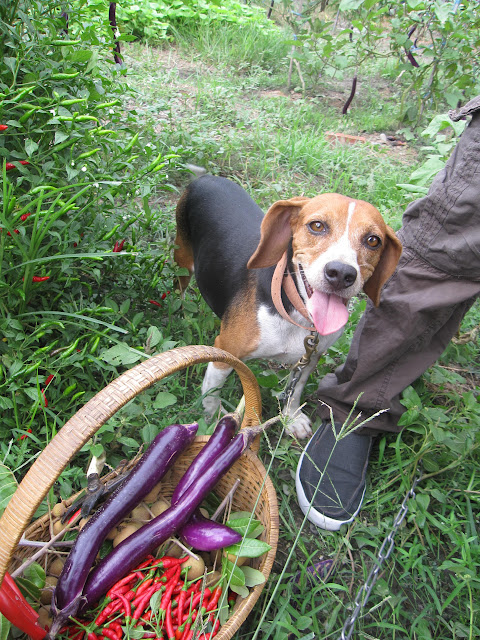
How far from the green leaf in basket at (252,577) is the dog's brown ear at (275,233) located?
1.26 m

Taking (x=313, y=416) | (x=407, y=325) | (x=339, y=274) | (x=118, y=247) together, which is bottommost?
(x=313, y=416)

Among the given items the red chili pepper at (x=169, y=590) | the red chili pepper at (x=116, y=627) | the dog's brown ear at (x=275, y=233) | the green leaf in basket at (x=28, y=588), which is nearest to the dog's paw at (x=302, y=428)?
the dog's brown ear at (x=275, y=233)

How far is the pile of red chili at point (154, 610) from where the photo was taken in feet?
4.97

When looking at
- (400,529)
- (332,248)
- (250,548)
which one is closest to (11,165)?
(332,248)

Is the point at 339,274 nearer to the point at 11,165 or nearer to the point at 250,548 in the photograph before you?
the point at 250,548

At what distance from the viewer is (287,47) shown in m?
7.09

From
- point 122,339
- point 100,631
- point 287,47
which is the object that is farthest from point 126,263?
point 287,47

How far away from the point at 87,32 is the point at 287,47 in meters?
5.73

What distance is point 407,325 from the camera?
7.31 ft

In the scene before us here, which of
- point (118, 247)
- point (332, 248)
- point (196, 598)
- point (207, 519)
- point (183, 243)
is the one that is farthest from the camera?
point (183, 243)

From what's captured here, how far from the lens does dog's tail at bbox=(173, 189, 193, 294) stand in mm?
3182

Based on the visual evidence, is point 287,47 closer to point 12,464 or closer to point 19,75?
point 19,75

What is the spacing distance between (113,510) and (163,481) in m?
0.38

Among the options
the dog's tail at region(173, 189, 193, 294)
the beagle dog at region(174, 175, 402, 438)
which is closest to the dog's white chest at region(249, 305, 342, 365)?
the beagle dog at region(174, 175, 402, 438)
